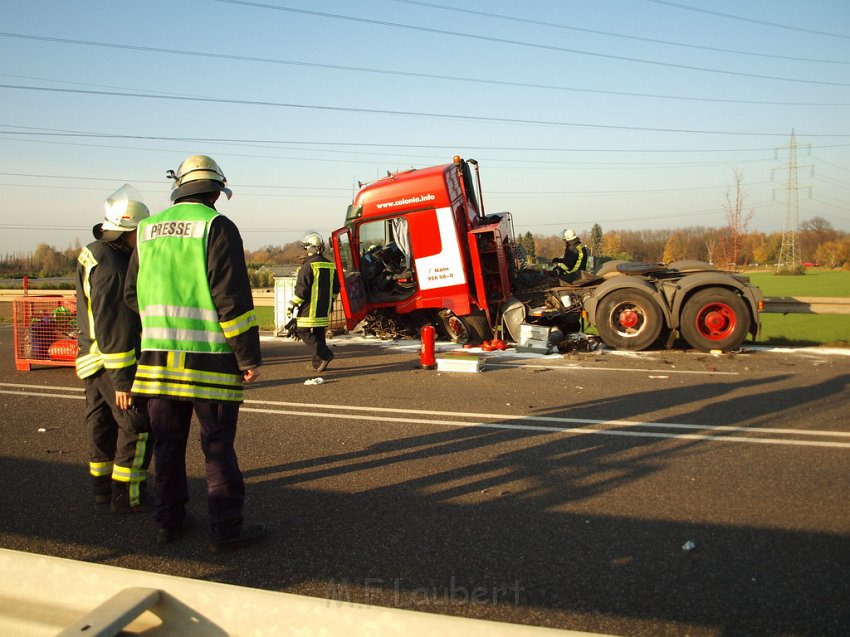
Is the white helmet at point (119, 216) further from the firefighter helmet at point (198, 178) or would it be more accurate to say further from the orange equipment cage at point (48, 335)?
the orange equipment cage at point (48, 335)

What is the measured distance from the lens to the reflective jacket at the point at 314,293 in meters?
8.67

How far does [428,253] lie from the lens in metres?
10.5

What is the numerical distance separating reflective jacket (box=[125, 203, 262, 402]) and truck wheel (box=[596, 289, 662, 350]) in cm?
751

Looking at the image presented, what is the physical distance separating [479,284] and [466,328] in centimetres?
86

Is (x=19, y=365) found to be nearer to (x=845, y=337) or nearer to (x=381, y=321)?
(x=381, y=321)

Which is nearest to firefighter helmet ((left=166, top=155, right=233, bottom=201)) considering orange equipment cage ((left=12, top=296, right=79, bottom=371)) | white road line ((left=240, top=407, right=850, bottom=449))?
white road line ((left=240, top=407, right=850, bottom=449))

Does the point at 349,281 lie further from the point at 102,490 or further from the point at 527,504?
the point at 527,504

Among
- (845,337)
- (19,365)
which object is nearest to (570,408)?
(19,365)

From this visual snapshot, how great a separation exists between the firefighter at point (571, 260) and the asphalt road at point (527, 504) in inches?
161

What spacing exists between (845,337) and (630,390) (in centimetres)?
930

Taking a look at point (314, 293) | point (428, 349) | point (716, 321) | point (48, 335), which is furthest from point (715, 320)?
point (48, 335)

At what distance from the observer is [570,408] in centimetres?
620

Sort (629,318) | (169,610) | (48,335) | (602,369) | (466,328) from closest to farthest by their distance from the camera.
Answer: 1. (169,610)
2. (602,369)
3. (48,335)
4. (629,318)
5. (466,328)

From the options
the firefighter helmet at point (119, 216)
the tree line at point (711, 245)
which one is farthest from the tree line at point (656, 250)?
the firefighter helmet at point (119, 216)
